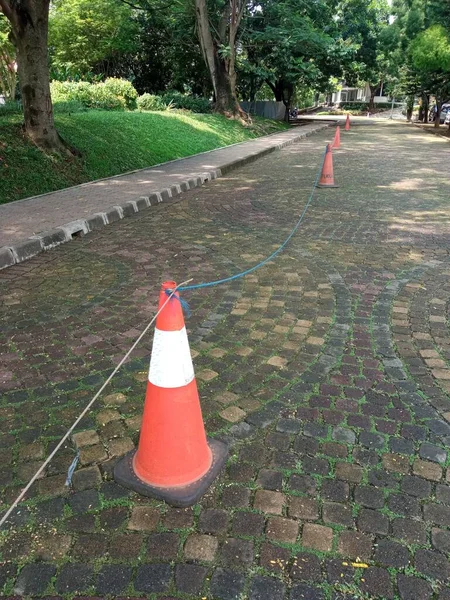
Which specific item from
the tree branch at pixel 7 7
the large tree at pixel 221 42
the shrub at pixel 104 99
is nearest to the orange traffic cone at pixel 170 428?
the tree branch at pixel 7 7

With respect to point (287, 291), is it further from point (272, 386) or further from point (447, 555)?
point (447, 555)

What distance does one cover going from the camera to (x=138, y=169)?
1142 cm

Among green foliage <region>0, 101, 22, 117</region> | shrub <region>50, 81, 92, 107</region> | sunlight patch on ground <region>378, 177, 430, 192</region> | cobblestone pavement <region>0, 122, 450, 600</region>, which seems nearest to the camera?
cobblestone pavement <region>0, 122, 450, 600</region>

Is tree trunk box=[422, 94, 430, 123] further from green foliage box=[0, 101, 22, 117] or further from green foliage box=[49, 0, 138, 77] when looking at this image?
green foliage box=[0, 101, 22, 117]

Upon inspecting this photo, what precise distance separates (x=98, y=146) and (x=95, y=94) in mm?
7635

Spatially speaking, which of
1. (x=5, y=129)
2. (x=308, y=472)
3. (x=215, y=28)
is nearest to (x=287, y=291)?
(x=308, y=472)

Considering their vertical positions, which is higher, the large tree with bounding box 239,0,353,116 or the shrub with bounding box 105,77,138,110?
the large tree with bounding box 239,0,353,116

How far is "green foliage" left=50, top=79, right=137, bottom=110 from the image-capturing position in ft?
55.3

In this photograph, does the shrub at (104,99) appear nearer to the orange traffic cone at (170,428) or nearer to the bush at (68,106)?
the bush at (68,106)

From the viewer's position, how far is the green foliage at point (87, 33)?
80.3ft

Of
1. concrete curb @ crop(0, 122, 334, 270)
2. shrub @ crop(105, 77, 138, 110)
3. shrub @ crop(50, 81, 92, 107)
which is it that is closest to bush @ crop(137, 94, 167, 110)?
shrub @ crop(105, 77, 138, 110)

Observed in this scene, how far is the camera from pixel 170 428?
7.32ft

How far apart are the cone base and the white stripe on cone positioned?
0.47 meters

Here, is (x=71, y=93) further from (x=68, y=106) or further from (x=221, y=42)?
(x=221, y=42)
